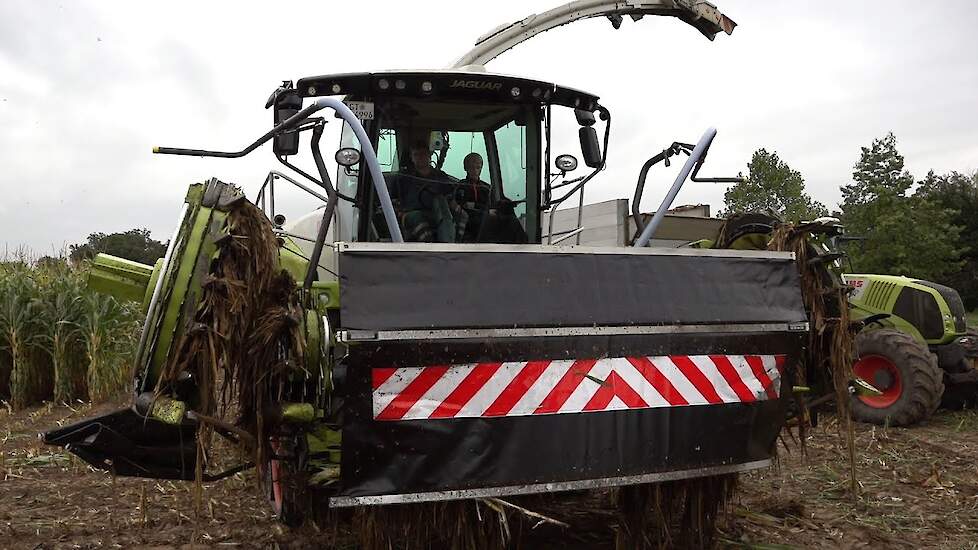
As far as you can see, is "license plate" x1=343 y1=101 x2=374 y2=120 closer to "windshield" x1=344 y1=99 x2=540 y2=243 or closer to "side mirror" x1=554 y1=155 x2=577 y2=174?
"windshield" x1=344 y1=99 x2=540 y2=243

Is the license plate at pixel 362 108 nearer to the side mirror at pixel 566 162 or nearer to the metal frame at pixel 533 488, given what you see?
the side mirror at pixel 566 162

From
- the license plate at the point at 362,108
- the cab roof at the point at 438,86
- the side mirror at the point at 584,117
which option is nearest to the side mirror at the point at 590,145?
the side mirror at the point at 584,117

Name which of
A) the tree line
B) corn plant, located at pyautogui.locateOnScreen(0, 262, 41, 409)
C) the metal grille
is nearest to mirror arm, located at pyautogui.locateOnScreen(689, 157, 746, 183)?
the metal grille

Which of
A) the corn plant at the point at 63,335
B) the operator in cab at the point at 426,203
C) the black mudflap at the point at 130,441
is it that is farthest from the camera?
the corn plant at the point at 63,335

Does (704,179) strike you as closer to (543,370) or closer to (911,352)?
(543,370)

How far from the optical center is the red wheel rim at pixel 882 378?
7797 millimetres

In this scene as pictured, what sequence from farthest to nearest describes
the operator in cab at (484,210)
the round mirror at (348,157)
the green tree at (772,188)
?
1. the green tree at (772,188)
2. the operator in cab at (484,210)
3. the round mirror at (348,157)

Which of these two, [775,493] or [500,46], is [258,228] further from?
[500,46]

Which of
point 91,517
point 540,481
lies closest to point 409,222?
point 540,481

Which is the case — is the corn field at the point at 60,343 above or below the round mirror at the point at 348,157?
below

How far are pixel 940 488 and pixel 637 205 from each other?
309 cm

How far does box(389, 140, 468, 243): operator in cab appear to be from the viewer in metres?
4.32

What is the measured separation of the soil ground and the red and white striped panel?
78cm

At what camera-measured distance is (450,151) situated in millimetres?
4594
